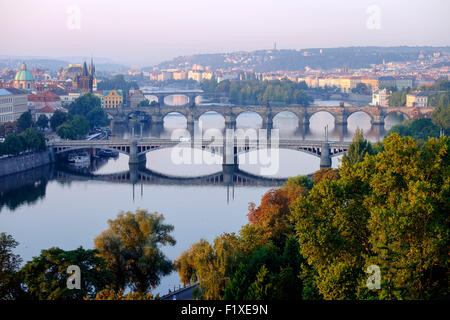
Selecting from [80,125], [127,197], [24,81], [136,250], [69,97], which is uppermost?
[24,81]

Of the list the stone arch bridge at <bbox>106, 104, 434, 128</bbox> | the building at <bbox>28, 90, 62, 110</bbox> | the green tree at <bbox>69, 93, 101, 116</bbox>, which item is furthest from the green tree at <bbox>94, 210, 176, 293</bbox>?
the stone arch bridge at <bbox>106, 104, 434, 128</bbox>

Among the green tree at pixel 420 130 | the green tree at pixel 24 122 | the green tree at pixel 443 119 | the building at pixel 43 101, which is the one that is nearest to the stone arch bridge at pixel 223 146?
the green tree at pixel 24 122

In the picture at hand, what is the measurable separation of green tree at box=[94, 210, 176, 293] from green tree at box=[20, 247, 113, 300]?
0.58 m

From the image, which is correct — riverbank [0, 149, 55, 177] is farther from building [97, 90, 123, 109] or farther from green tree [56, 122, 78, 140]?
building [97, 90, 123, 109]

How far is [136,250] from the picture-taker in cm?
808

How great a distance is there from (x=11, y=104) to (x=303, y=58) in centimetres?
6819


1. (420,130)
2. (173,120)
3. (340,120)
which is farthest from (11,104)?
(340,120)

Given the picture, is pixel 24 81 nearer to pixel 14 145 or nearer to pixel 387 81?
pixel 14 145

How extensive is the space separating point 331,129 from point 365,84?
2499 cm

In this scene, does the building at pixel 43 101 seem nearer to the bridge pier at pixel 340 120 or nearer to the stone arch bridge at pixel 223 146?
the stone arch bridge at pixel 223 146

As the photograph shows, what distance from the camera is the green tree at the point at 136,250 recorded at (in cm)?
771

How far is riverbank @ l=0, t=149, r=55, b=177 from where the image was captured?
653 inches

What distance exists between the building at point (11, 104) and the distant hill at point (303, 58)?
167ft
